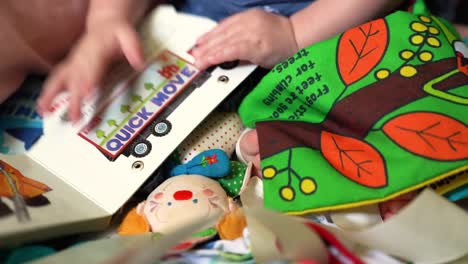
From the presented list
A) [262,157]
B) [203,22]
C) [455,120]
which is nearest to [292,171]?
[262,157]

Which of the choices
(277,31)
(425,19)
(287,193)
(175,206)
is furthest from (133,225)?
(425,19)

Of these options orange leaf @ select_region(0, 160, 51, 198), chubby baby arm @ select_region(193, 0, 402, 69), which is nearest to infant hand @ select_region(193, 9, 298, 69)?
chubby baby arm @ select_region(193, 0, 402, 69)

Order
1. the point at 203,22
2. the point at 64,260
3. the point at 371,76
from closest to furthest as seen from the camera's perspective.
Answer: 1. the point at 64,260
2. the point at 371,76
3. the point at 203,22

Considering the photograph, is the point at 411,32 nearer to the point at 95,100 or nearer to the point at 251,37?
the point at 251,37

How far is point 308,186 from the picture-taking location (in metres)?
0.46

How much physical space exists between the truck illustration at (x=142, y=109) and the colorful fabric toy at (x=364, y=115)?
8 centimetres

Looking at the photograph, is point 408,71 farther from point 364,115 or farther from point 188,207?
point 188,207

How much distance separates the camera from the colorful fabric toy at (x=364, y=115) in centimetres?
45

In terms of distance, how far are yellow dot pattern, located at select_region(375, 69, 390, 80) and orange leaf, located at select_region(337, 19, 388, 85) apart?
1cm

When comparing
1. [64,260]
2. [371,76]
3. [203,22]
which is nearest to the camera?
[64,260]

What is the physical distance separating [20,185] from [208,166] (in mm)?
180

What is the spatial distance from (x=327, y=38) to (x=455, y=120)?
0.19m

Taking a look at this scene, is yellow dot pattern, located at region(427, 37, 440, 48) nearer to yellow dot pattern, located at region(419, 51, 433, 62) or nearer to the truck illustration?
yellow dot pattern, located at region(419, 51, 433, 62)

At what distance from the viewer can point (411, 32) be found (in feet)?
1.74
